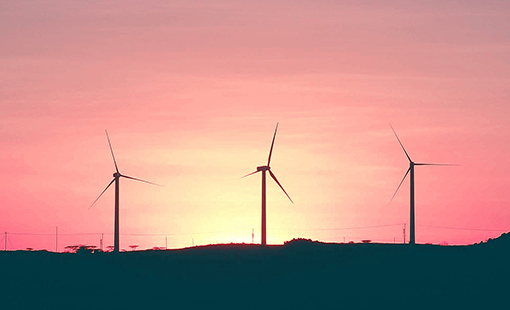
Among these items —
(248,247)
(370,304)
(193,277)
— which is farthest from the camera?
(248,247)

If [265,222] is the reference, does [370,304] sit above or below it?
below

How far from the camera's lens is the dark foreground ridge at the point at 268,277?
153125 mm

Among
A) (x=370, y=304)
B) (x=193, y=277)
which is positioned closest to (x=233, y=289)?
(x=193, y=277)

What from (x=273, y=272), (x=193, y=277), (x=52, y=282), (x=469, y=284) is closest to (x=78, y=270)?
(x=52, y=282)

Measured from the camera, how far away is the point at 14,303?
504ft

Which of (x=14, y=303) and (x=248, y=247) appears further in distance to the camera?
(x=248, y=247)

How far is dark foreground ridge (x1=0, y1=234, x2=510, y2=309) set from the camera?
6029 inches

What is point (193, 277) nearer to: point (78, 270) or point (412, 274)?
point (78, 270)

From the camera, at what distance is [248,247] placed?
575 ft

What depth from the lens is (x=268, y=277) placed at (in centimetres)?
16300

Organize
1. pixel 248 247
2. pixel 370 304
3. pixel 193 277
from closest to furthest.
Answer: pixel 370 304 → pixel 193 277 → pixel 248 247

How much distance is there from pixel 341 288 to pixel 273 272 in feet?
35.3

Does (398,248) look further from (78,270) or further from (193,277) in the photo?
(78,270)

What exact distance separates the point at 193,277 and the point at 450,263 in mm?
33885
